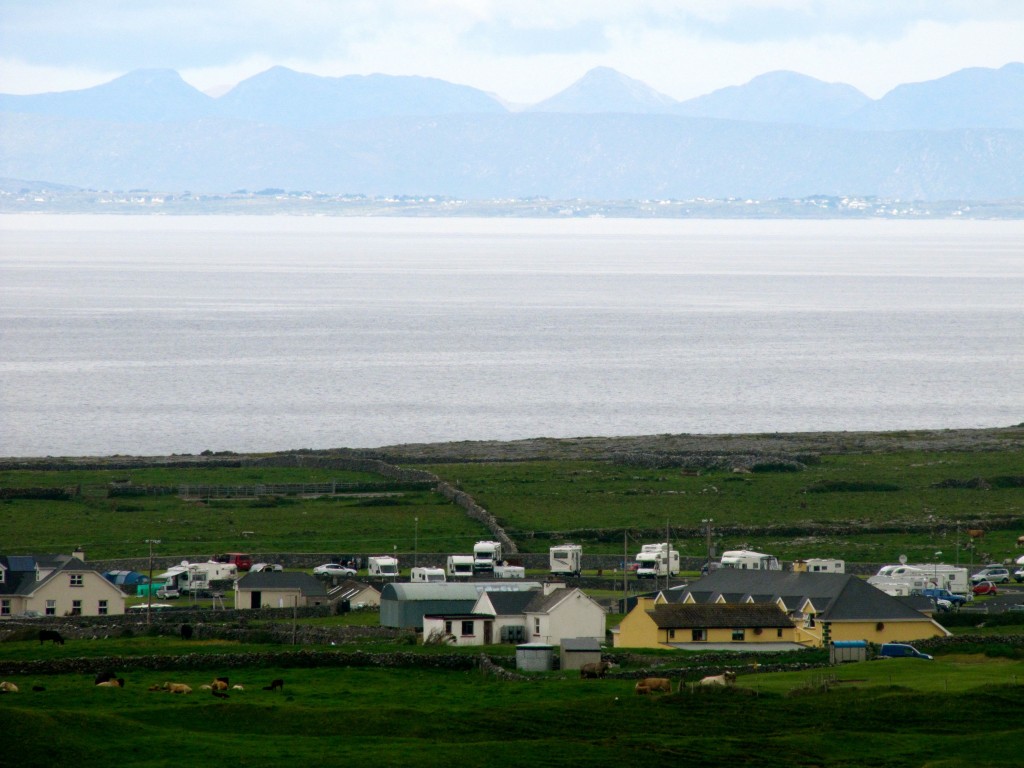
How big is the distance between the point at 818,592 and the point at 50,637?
2097cm

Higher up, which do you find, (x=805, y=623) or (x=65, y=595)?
(x=65, y=595)

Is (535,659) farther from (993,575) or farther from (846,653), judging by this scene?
(993,575)

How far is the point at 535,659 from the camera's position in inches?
1655

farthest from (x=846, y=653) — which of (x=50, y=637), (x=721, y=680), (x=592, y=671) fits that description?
(x=50, y=637)

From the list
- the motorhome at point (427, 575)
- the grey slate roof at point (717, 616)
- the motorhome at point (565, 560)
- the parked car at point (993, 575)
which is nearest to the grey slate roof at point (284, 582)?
the motorhome at point (427, 575)

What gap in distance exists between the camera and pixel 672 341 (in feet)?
650

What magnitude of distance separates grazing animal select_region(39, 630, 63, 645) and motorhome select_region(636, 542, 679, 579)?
69.5ft

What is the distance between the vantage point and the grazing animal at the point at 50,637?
45062mm

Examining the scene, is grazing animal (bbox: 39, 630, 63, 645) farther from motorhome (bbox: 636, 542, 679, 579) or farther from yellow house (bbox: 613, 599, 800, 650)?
motorhome (bbox: 636, 542, 679, 579)

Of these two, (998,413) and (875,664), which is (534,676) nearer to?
(875,664)

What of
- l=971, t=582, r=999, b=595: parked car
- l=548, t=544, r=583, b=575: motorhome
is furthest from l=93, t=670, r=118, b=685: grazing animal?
l=971, t=582, r=999, b=595: parked car

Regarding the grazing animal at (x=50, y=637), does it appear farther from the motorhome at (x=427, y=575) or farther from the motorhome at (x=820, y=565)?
the motorhome at (x=820, y=565)

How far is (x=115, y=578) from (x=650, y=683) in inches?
988

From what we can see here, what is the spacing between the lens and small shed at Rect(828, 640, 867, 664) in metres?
43.1
